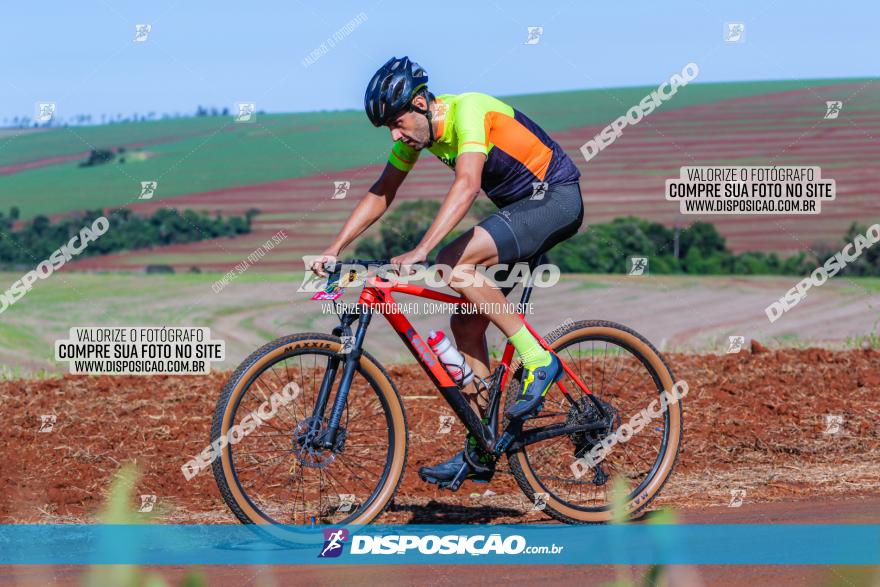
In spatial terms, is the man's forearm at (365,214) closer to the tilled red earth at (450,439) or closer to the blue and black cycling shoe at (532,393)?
the blue and black cycling shoe at (532,393)

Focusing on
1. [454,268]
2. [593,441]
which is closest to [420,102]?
[454,268]

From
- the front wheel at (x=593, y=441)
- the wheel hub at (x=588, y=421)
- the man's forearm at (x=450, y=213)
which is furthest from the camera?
the wheel hub at (x=588, y=421)

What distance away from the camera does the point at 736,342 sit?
9680 mm

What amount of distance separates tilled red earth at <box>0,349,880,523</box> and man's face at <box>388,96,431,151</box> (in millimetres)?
2010

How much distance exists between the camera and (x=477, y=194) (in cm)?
521

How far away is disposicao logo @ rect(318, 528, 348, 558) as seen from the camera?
5.11 m

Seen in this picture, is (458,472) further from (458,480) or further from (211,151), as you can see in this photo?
(211,151)

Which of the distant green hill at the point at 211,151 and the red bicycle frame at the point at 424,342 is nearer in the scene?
the red bicycle frame at the point at 424,342

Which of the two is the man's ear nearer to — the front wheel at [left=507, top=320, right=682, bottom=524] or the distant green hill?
the front wheel at [left=507, top=320, right=682, bottom=524]

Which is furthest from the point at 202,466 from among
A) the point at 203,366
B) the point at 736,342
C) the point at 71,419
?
the point at 736,342

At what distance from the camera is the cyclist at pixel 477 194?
5.13 m

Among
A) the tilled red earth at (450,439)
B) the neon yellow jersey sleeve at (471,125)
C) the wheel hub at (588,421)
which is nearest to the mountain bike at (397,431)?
the wheel hub at (588,421)

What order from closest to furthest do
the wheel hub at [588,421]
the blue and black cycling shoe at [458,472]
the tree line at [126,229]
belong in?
the blue and black cycling shoe at [458,472], the wheel hub at [588,421], the tree line at [126,229]

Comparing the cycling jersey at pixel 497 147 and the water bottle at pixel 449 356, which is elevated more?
the cycling jersey at pixel 497 147
